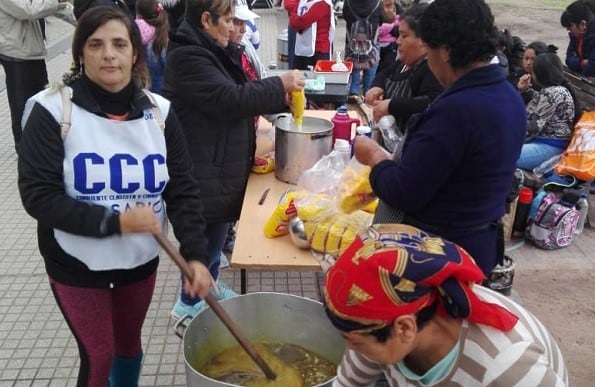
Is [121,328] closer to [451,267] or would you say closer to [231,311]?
[231,311]

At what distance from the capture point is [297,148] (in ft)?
9.27

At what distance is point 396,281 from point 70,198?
1.16m

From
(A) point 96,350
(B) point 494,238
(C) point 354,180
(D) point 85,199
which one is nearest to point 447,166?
(B) point 494,238

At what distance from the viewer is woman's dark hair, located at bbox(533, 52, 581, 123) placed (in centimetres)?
472

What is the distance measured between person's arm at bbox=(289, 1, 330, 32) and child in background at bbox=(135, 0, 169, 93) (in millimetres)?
1818

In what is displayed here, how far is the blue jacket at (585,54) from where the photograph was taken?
6.17 m

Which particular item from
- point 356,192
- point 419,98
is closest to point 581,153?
point 419,98

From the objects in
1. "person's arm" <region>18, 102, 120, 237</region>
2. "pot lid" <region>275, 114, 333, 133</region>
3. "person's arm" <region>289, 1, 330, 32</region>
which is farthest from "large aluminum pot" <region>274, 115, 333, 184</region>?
"person's arm" <region>289, 1, 330, 32</region>

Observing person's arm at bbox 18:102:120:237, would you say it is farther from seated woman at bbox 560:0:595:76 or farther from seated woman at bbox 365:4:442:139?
seated woman at bbox 560:0:595:76

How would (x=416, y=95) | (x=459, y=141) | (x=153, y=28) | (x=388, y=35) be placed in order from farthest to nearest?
(x=388, y=35) < (x=153, y=28) < (x=416, y=95) < (x=459, y=141)

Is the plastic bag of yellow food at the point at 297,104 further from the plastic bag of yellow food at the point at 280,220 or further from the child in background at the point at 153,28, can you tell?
the child in background at the point at 153,28

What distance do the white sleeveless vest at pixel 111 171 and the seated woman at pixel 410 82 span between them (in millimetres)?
1272

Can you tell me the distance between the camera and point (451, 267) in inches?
45.9

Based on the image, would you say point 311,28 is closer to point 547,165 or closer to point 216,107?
point 547,165
